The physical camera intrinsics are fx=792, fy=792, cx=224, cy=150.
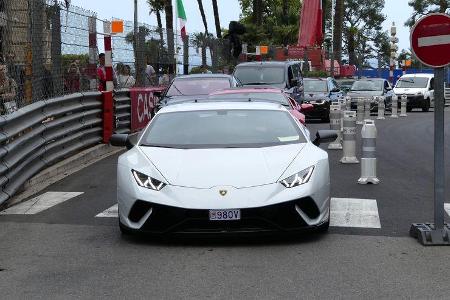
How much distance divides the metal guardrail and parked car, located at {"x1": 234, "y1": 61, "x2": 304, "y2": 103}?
16.7ft

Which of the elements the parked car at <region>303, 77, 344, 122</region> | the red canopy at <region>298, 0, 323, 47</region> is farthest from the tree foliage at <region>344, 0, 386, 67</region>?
the parked car at <region>303, 77, 344, 122</region>

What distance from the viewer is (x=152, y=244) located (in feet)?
24.1

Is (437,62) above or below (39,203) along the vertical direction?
above

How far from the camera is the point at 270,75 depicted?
22469mm

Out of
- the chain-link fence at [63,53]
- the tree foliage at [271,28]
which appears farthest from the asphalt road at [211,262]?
the tree foliage at [271,28]

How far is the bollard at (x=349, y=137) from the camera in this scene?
1346 cm

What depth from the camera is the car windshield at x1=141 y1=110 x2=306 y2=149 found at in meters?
8.11

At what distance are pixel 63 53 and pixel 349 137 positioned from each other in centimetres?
524

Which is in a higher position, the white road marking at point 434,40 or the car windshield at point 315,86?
the white road marking at point 434,40

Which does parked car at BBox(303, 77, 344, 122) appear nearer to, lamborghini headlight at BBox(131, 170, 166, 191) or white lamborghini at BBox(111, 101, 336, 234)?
white lamborghini at BBox(111, 101, 336, 234)

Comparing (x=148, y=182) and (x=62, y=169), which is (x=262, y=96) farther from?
(x=148, y=182)

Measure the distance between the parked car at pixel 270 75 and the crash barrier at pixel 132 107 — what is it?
3.12m

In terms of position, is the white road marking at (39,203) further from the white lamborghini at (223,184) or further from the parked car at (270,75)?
the parked car at (270,75)

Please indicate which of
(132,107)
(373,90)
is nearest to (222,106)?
(132,107)
